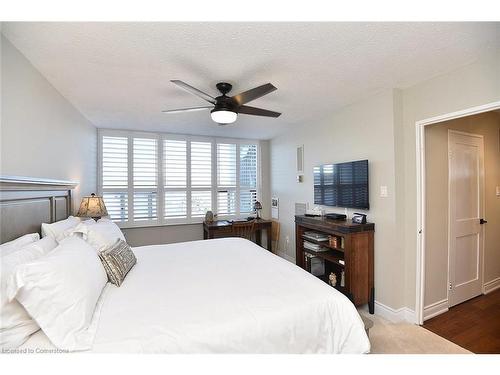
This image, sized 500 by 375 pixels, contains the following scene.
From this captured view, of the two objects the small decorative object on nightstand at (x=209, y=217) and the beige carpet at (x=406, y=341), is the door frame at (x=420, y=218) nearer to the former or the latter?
the beige carpet at (x=406, y=341)

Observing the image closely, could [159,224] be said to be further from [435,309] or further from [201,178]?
[435,309]

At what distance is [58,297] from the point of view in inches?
42.3

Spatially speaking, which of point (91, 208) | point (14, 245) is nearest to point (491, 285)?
point (14, 245)

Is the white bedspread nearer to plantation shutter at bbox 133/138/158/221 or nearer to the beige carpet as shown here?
the beige carpet

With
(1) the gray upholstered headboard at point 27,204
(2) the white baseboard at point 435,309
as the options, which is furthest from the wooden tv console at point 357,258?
(1) the gray upholstered headboard at point 27,204

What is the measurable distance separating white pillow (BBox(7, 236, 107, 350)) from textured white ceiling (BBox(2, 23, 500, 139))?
1.44 metres

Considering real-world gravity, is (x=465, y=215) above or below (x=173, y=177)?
below

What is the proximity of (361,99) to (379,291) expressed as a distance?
2.25 metres

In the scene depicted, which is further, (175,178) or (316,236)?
(175,178)

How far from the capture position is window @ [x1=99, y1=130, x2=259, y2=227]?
3.92 m

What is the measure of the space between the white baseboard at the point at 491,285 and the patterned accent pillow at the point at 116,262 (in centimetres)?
428

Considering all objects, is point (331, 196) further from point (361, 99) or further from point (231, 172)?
Answer: point (231, 172)

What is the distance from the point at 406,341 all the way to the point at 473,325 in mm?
878
